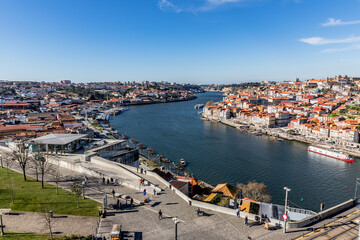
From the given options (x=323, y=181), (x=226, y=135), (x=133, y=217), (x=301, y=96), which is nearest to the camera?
(x=133, y=217)

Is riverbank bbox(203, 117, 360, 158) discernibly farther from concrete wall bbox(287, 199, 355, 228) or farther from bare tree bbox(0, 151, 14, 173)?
bare tree bbox(0, 151, 14, 173)

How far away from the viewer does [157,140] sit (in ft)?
114

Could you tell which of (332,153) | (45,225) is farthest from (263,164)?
(45,225)

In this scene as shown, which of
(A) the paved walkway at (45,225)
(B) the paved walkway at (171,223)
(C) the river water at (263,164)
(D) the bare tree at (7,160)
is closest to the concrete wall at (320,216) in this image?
(B) the paved walkway at (171,223)

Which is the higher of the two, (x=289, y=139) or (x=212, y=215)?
(x=212, y=215)

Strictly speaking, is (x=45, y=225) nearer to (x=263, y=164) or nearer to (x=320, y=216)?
(x=320, y=216)

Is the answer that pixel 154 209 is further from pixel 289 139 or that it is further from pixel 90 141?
pixel 289 139

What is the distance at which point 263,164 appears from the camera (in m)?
24.2

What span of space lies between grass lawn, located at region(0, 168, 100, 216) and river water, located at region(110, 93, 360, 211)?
1222cm

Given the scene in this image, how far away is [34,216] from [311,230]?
9.03m

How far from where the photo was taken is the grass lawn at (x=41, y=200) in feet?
27.7

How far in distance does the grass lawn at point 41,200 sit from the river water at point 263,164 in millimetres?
12222

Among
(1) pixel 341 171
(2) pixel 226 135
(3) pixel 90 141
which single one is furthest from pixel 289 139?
(3) pixel 90 141

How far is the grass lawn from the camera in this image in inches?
332
